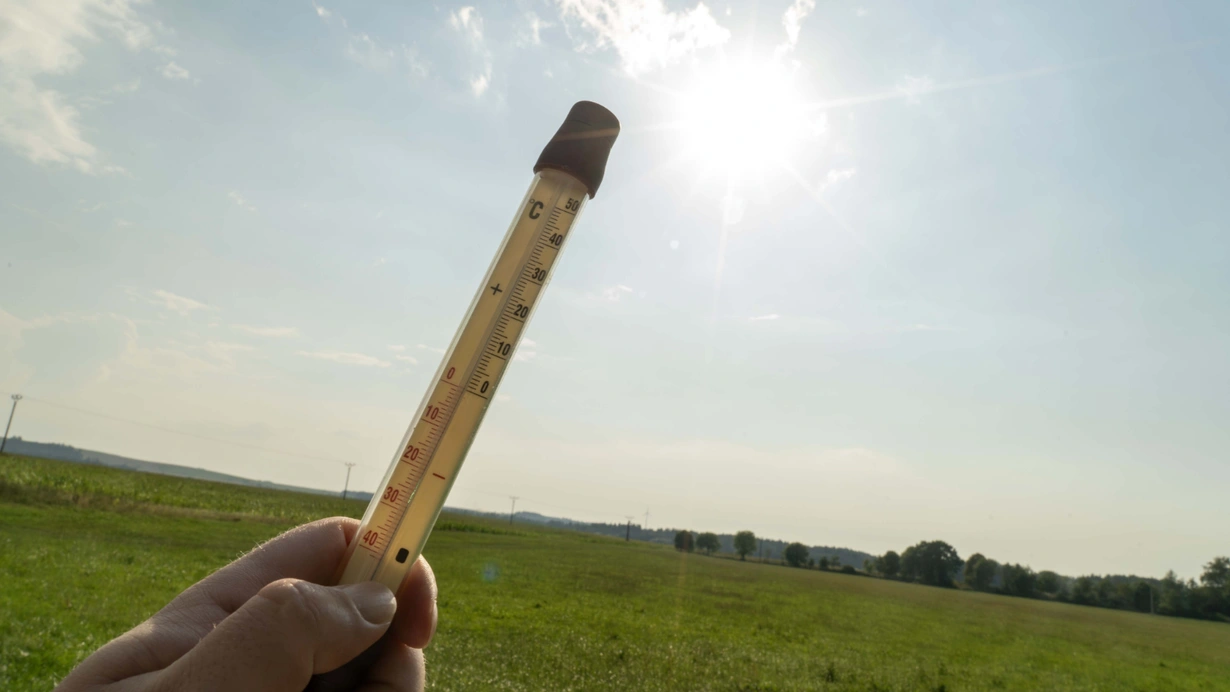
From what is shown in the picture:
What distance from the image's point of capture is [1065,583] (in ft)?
325

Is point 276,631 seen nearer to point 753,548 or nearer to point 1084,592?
point 1084,592

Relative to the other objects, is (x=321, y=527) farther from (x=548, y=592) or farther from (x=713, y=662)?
(x=548, y=592)

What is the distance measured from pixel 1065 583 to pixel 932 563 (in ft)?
61.6

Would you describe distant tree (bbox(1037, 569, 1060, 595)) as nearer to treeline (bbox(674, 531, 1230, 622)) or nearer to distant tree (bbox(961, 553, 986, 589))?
treeline (bbox(674, 531, 1230, 622))

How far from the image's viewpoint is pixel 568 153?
73.4 inches

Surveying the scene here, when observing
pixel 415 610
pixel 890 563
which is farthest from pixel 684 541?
pixel 415 610

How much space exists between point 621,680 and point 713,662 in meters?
3.85

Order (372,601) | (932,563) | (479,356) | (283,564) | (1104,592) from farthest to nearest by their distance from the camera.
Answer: (932,563) → (1104,592) → (479,356) → (283,564) → (372,601)

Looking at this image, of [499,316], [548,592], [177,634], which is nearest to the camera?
[177,634]

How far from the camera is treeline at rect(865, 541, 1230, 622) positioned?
77812 mm

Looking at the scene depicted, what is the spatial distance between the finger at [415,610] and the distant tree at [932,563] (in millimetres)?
121632

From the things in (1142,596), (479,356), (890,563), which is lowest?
(890,563)

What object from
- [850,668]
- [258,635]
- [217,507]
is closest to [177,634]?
[258,635]

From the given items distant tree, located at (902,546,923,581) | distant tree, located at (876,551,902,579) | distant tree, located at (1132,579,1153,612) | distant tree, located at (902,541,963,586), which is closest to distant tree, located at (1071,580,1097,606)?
distant tree, located at (1132,579,1153,612)
